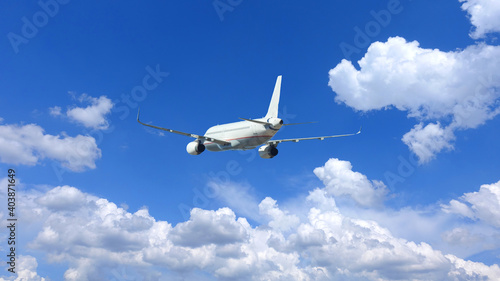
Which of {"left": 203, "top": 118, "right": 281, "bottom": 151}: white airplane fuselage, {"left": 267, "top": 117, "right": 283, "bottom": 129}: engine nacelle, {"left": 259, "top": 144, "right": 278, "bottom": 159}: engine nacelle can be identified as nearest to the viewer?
{"left": 267, "top": 117, "right": 283, "bottom": 129}: engine nacelle

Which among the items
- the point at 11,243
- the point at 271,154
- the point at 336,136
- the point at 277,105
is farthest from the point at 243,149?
the point at 11,243

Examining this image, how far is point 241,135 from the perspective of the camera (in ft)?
Answer: 194

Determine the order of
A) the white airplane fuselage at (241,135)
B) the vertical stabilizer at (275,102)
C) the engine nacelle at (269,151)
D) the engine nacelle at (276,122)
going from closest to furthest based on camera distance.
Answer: the engine nacelle at (276,122) < the white airplane fuselage at (241,135) < the vertical stabilizer at (275,102) < the engine nacelle at (269,151)

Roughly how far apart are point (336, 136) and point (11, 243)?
1667 inches

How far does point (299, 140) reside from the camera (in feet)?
203

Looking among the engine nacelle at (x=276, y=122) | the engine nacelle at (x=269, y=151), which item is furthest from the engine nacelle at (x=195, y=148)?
the engine nacelle at (x=276, y=122)

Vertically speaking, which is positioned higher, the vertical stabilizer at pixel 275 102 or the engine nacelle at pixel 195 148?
the vertical stabilizer at pixel 275 102

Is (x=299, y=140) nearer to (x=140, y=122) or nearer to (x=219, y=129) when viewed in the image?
(x=219, y=129)

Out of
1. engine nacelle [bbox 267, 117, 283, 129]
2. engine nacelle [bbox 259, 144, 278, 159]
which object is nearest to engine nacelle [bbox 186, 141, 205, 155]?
engine nacelle [bbox 259, 144, 278, 159]

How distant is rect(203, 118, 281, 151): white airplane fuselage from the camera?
186 feet

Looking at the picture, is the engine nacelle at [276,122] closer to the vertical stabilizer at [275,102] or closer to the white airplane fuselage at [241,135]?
the white airplane fuselage at [241,135]

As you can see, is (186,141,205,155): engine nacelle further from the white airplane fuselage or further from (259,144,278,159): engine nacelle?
(259,144,278,159): engine nacelle

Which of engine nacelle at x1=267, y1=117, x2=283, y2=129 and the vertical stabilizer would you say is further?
the vertical stabilizer

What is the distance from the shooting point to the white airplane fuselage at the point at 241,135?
186 feet
